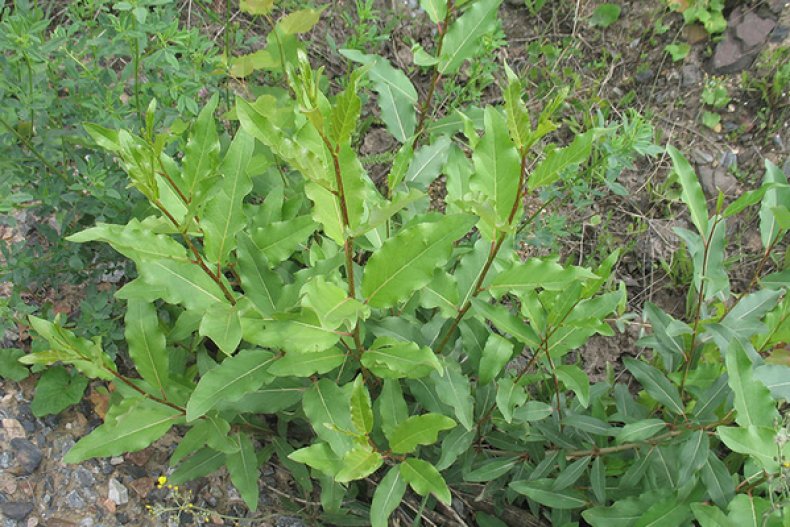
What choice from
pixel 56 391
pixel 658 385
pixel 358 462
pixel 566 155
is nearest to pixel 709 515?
pixel 658 385

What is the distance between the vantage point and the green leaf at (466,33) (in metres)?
2.33

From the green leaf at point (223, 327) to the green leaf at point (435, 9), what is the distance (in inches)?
46.2

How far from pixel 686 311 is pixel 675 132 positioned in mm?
1140

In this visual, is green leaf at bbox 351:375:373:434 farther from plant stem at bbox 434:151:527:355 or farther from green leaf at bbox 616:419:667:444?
green leaf at bbox 616:419:667:444

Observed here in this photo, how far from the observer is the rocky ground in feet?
7.69

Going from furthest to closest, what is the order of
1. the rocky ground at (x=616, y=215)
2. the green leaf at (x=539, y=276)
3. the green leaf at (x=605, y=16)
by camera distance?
1. the green leaf at (x=605, y=16)
2. the rocky ground at (x=616, y=215)
3. the green leaf at (x=539, y=276)

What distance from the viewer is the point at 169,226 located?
168cm

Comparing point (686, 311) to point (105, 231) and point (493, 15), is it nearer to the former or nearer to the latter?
point (493, 15)

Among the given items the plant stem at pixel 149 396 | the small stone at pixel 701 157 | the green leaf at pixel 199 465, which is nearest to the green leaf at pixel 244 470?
the green leaf at pixel 199 465

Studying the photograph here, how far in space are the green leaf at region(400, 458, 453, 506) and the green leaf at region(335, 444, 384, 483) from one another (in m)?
0.17

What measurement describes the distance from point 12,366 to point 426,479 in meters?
1.54

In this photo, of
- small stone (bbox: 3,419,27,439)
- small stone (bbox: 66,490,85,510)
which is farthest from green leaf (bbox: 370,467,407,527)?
small stone (bbox: 3,419,27,439)

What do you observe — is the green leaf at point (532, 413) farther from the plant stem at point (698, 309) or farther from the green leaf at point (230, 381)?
the green leaf at point (230, 381)

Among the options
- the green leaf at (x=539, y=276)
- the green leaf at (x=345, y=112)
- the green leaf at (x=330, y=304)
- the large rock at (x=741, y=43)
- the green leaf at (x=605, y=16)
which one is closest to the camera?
the green leaf at (x=345, y=112)
